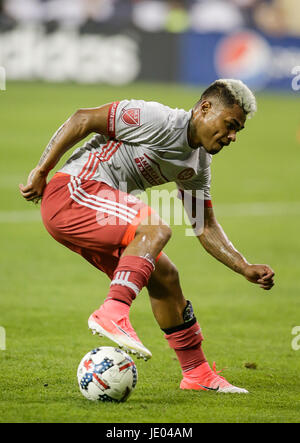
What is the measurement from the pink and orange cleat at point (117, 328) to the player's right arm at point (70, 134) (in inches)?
36.9

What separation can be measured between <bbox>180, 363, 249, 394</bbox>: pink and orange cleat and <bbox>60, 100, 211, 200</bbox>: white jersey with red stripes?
1.20 meters

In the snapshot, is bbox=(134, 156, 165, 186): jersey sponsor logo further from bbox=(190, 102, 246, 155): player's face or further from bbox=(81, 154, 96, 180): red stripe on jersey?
bbox=(190, 102, 246, 155): player's face

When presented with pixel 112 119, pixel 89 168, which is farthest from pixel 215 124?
pixel 89 168

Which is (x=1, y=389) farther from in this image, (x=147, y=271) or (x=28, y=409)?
(x=147, y=271)

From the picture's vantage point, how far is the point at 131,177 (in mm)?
5117

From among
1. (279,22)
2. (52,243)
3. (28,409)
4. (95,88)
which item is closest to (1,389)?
(28,409)

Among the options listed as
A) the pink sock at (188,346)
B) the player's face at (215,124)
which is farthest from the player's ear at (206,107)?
the pink sock at (188,346)

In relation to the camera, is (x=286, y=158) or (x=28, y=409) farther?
(x=286, y=158)

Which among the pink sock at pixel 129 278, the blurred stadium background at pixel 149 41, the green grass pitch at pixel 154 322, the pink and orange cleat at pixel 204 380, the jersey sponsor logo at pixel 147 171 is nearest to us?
the pink sock at pixel 129 278

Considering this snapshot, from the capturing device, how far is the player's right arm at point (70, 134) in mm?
4859

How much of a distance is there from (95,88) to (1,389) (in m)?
19.1

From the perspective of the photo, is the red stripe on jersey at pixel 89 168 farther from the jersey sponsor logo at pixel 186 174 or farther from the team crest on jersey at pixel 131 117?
the jersey sponsor logo at pixel 186 174

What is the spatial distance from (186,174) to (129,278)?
94 centimetres

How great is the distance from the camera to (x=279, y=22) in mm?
26812
